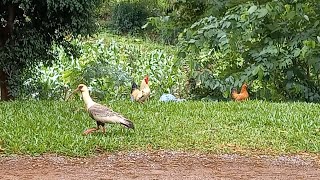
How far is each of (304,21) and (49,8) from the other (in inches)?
149

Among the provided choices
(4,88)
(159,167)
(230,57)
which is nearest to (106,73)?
(4,88)

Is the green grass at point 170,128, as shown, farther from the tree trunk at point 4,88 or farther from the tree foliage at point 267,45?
the tree trunk at point 4,88

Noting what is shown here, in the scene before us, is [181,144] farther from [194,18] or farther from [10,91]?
[194,18]

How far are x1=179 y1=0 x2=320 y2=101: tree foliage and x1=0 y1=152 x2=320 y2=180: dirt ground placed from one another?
9.55 feet

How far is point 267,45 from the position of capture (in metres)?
8.94

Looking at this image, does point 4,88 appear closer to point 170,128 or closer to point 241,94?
point 241,94

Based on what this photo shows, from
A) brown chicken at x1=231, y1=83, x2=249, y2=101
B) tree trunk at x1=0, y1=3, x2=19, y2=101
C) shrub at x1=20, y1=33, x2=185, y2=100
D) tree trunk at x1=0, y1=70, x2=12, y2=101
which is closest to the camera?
brown chicken at x1=231, y1=83, x2=249, y2=101

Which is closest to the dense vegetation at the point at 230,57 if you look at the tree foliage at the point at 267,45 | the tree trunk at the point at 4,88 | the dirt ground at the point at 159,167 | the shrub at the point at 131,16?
the tree foliage at the point at 267,45

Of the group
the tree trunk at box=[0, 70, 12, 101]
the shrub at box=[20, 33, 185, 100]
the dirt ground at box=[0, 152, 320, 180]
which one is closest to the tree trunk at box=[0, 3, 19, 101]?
the tree trunk at box=[0, 70, 12, 101]

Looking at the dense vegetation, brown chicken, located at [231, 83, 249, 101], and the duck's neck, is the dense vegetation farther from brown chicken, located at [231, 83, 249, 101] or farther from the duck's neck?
the duck's neck

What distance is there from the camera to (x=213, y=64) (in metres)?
12.1

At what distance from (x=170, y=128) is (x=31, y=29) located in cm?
369

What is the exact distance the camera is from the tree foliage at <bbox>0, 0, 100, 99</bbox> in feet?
29.1

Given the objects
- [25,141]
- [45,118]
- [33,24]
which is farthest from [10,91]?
[25,141]
